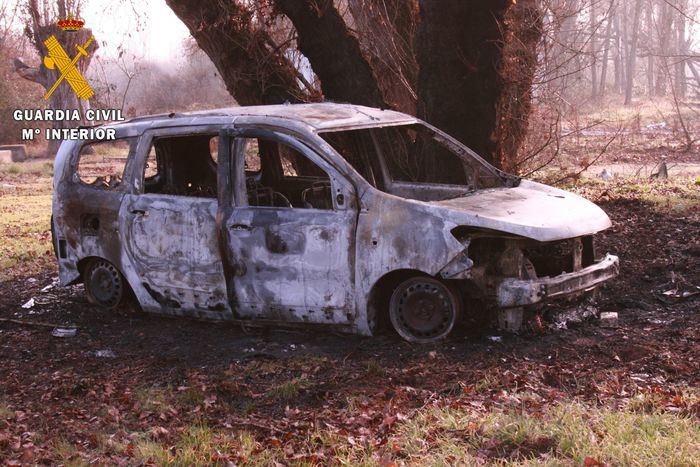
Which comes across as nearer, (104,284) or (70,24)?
(104,284)

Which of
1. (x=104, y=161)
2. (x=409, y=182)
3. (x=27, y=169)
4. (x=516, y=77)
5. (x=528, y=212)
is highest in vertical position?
(x=516, y=77)

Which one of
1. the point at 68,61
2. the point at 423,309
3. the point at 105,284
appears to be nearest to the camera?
the point at 423,309

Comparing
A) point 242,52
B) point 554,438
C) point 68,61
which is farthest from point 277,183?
point 68,61

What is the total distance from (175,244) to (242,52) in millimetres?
4906

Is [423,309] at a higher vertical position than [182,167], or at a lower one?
lower

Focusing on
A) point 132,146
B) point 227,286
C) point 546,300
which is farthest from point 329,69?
point 546,300

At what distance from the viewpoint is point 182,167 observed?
26.5 ft

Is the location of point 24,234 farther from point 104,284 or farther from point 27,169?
point 27,169

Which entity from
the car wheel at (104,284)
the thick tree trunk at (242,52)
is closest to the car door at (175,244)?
the car wheel at (104,284)

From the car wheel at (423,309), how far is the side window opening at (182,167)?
2422 mm

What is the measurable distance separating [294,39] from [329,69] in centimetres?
71

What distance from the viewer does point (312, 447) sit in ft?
14.8

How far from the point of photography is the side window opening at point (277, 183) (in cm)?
→ 752

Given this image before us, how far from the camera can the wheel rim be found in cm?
773
